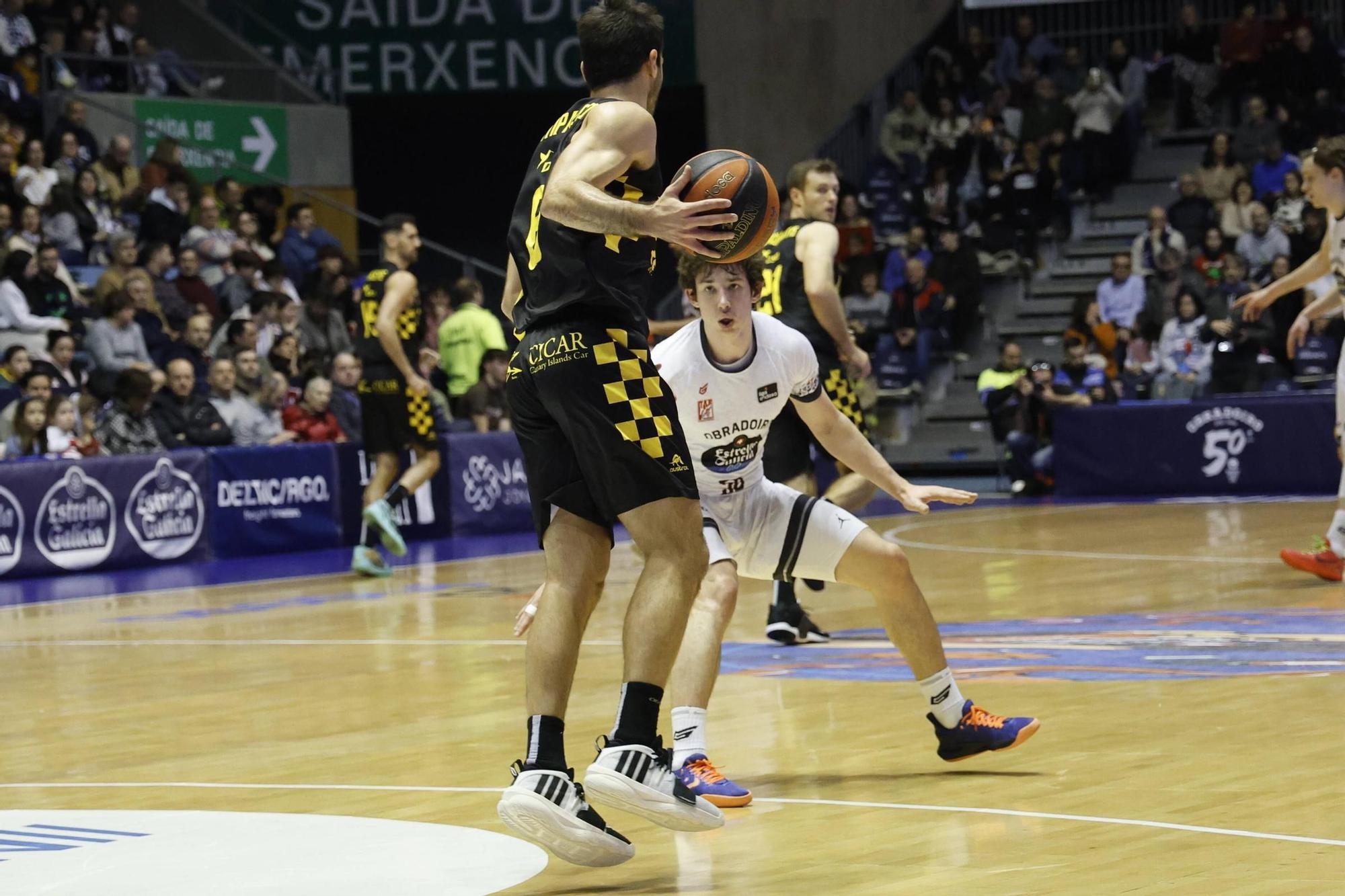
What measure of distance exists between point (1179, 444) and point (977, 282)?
494 centimetres

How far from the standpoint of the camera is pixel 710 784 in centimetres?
525

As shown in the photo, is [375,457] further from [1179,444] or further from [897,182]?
[897,182]

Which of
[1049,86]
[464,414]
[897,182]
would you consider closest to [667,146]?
[897,182]

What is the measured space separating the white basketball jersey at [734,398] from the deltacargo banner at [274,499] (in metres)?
9.71

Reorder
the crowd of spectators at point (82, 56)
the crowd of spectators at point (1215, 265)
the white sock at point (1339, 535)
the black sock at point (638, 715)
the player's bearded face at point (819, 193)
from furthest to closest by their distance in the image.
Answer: the crowd of spectators at point (82, 56) → the crowd of spectators at point (1215, 265) → the white sock at point (1339, 535) → the player's bearded face at point (819, 193) → the black sock at point (638, 715)

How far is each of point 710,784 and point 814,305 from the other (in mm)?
4250

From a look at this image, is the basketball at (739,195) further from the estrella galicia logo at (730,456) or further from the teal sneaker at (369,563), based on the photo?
the teal sneaker at (369,563)

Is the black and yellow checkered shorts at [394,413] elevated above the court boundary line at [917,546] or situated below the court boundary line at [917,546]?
above

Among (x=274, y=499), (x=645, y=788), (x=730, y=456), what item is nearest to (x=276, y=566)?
(x=274, y=499)

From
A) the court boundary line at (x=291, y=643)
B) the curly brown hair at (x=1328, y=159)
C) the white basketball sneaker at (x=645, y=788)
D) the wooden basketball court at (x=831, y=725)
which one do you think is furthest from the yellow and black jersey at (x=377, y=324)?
the white basketball sneaker at (x=645, y=788)

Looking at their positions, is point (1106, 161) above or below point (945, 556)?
above

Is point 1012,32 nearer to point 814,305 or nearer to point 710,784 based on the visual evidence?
point 814,305

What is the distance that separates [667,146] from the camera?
25.9 m

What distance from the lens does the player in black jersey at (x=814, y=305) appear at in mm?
8703
